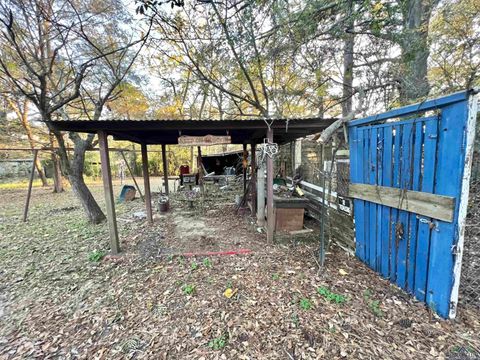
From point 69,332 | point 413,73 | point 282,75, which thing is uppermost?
point 282,75

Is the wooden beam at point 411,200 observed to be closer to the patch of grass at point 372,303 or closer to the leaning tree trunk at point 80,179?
the patch of grass at point 372,303

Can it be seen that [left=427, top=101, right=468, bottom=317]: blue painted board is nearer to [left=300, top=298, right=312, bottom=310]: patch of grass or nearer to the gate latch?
the gate latch

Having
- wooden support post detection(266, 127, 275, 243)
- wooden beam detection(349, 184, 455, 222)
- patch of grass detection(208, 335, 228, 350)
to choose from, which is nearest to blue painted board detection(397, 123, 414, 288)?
wooden beam detection(349, 184, 455, 222)

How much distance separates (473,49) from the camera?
4.01 metres

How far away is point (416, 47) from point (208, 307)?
19.2ft

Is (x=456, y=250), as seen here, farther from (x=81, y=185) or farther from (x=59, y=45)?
(x=59, y=45)

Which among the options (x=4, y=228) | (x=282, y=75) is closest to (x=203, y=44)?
(x=282, y=75)

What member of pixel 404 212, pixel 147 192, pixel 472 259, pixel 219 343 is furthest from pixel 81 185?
pixel 472 259

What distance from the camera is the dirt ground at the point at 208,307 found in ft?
6.40

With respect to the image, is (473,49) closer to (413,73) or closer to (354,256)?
(413,73)

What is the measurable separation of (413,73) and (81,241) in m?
7.84

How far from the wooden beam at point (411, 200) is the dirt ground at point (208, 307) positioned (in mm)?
1044

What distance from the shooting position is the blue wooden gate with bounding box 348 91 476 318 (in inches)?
74.7

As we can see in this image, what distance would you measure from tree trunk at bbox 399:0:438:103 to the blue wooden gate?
261cm
